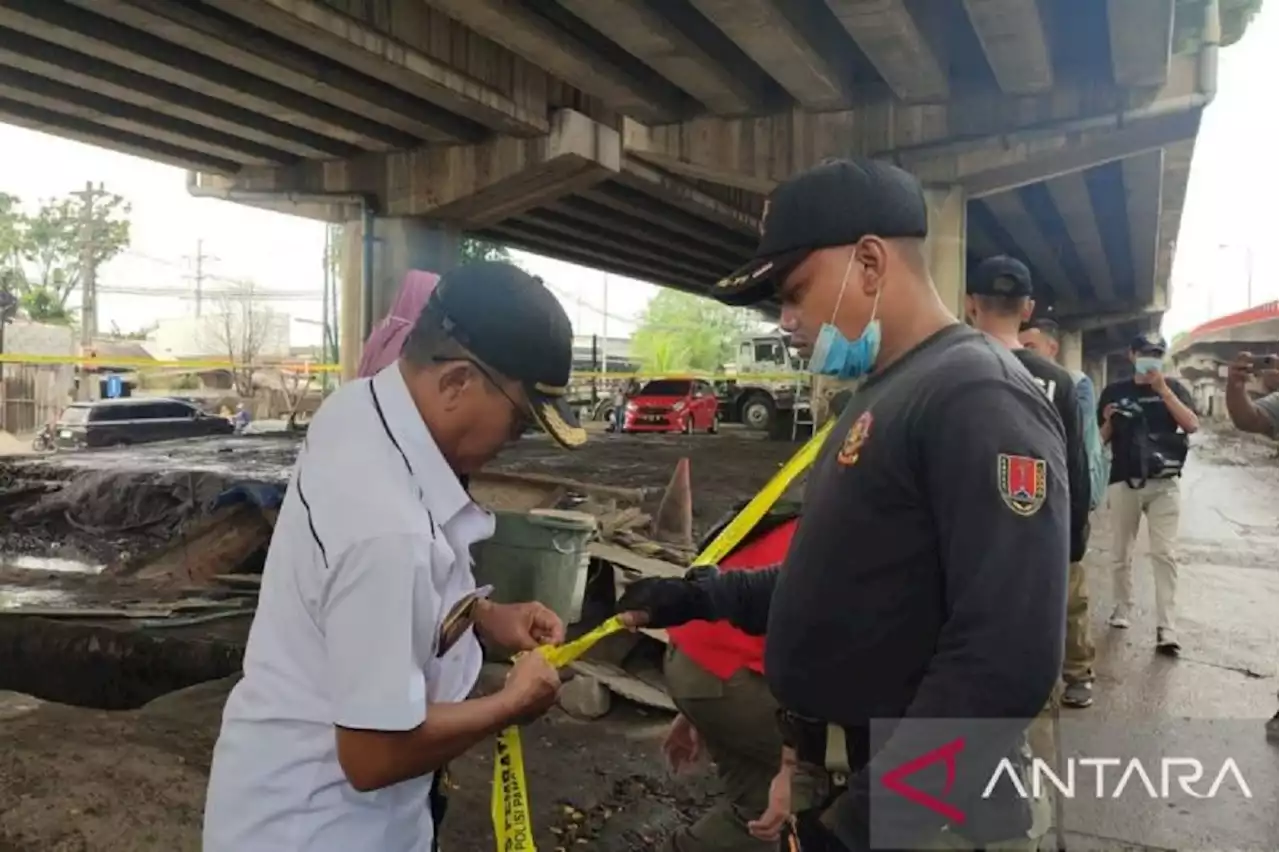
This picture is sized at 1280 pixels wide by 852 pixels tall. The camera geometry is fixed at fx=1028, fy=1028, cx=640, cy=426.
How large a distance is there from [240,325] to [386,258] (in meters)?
51.0

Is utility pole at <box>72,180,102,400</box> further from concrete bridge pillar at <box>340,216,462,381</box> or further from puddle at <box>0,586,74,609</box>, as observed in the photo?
puddle at <box>0,586,74,609</box>

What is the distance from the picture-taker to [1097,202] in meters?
20.0

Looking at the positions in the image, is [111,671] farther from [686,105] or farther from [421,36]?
[686,105]

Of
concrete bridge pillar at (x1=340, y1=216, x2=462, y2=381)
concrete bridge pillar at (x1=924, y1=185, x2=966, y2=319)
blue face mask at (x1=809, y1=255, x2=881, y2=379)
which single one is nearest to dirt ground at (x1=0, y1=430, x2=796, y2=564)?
concrete bridge pillar at (x1=340, y1=216, x2=462, y2=381)

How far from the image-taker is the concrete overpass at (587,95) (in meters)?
10.2

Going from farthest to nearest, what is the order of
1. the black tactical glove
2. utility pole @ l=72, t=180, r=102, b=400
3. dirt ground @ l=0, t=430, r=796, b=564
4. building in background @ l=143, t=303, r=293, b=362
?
1. building in background @ l=143, t=303, r=293, b=362
2. utility pole @ l=72, t=180, r=102, b=400
3. dirt ground @ l=0, t=430, r=796, b=564
4. the black tactical glove

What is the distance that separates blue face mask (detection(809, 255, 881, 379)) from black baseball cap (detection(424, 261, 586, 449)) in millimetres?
496

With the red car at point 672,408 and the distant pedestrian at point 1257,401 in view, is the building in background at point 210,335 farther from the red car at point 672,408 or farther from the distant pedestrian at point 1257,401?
the distant pedestrian at point 1257,401

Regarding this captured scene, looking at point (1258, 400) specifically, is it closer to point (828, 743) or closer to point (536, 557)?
point (536, 557)

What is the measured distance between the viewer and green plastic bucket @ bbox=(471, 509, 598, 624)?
5.38 m

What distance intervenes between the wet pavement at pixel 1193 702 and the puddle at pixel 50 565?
885 centimetres

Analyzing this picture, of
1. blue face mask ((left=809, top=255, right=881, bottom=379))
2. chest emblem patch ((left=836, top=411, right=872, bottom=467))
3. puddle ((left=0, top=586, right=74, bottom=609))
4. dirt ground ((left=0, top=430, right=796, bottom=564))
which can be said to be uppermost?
blue face mask ((left=809, top=255, right=881, bottom=379))

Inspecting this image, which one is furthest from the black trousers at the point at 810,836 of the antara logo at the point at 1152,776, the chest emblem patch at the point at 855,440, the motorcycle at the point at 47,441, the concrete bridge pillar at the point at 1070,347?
the concrete bridge pillar at the point at 1070,347

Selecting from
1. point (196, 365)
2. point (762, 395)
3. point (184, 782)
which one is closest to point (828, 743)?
point (184, 782)
